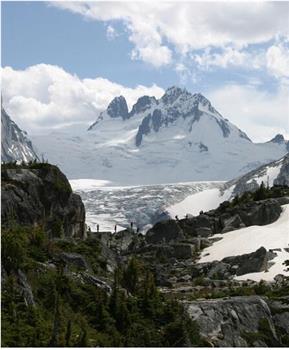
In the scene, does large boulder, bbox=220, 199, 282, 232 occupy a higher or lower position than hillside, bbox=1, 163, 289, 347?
higher

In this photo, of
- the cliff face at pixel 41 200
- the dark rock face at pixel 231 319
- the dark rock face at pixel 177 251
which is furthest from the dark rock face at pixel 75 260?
the dark rock face at pixel 177 251

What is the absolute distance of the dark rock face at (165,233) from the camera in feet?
395

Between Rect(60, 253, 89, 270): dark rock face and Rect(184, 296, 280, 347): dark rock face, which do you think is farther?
A: Rect(60, 253, 89, 270): dark rock face

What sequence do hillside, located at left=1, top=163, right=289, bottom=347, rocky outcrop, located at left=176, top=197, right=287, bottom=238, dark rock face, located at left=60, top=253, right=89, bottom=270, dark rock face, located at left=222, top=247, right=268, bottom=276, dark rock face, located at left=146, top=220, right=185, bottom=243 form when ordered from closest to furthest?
hillside, located at left=1, top=163, right=289, bottom=347 < dark rock face, located at left=60, top=253, right=89, bottom=270 < dark rock face, located at left=222, top=247, right=268, bottom=276 < rocky outcrop, located at left=176, top=197, right=287, bottom=238 < dark rock face, located at left=146, top=220, right=185, bottom=243

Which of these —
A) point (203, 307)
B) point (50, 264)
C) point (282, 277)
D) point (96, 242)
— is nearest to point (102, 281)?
point (50, 264)

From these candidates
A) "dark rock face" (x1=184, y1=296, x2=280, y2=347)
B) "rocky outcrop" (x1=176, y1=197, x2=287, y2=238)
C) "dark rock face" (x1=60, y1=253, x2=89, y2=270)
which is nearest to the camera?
"dark rock face" (x1=184, y1=296, x2=280, y2=347)

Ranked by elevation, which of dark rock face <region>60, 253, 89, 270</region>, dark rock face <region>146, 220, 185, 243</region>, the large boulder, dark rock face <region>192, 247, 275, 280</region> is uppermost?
the large boulder

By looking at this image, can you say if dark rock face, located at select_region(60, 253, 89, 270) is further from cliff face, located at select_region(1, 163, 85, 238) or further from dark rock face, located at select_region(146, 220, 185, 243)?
dark rock face, located at select_region(146, 220, 185, 243)

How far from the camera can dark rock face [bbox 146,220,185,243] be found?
395 feet

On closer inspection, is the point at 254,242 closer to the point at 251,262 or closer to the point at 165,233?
the point at 251,262

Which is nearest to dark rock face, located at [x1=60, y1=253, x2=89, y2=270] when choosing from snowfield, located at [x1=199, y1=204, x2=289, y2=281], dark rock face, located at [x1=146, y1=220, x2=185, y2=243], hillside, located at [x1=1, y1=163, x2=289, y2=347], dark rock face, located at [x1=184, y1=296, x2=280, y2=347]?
hillside, located at [x1=1, y1=163, x2=289, y2=347]

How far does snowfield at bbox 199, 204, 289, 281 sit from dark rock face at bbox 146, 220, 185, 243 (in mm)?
11367

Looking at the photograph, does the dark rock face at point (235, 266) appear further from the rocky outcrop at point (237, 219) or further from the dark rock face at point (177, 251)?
the rocky outcrop at point (237, 219)

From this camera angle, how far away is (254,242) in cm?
9781
